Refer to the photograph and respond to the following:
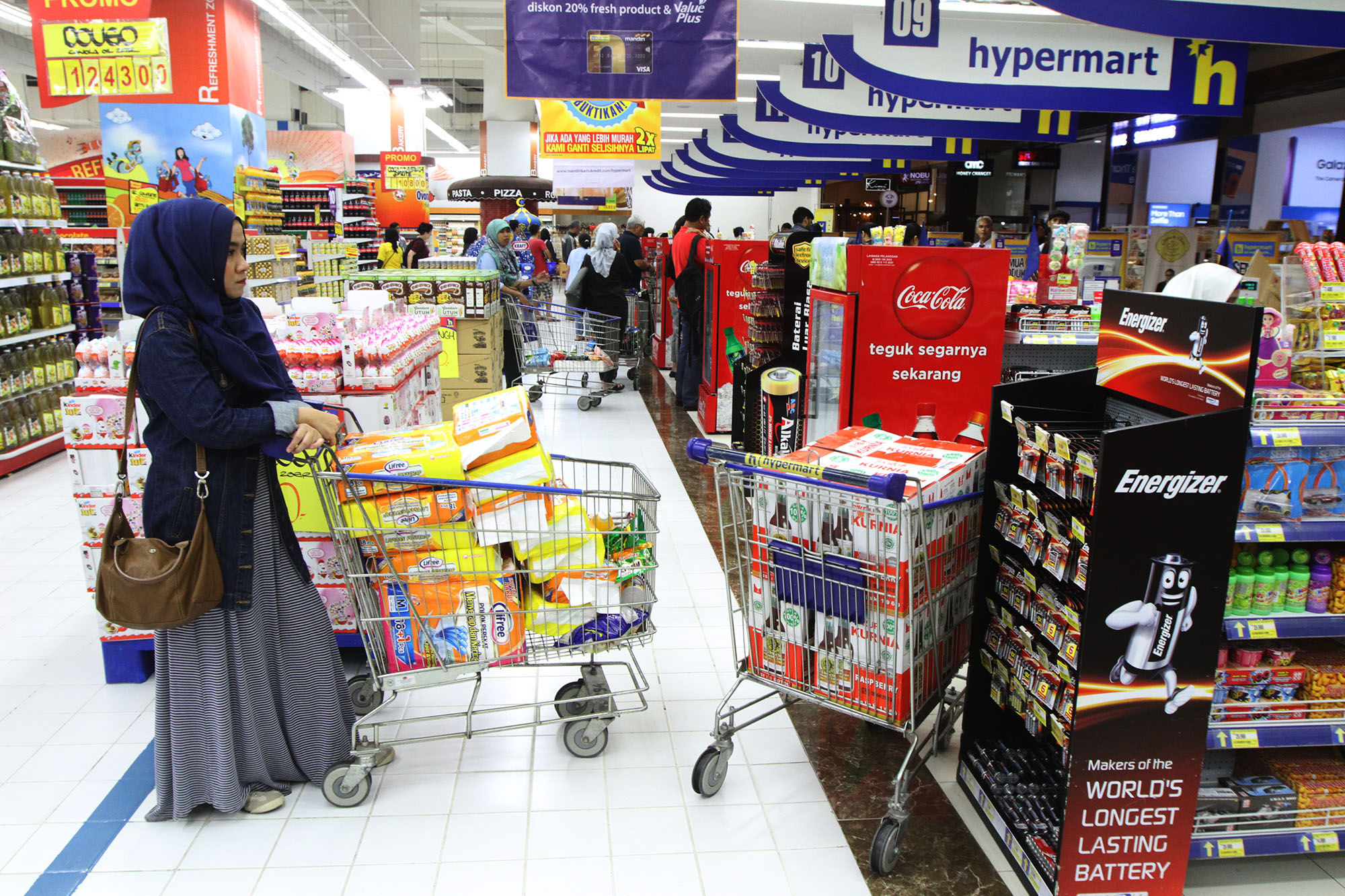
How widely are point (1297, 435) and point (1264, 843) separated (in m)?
1.16

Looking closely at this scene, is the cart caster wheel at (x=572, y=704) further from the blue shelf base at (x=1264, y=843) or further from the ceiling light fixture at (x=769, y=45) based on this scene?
the ceiling light fixture at (x=769, y=45)

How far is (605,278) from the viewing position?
1020cm

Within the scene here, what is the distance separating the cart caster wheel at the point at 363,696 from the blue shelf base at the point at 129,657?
8.6 inches

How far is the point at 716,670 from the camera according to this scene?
3.91 m

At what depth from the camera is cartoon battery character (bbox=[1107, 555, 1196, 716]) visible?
2283 mm

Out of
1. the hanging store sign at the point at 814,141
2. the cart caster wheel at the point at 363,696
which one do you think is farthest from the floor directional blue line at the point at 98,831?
the hanging store sign at the point at 814,141

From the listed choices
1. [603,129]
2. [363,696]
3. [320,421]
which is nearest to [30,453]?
[363,696]

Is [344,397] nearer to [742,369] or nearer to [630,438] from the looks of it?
[742,369]

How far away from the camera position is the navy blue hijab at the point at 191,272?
2.59 meters

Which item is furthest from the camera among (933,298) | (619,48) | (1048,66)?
(1048,66)

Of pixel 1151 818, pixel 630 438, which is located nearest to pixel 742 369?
pixel 630 438

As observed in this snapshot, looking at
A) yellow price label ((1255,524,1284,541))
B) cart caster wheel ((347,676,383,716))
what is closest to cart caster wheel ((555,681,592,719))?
cart caster wheel ((347,676,383,716))

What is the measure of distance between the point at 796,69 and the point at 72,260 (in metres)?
7.98

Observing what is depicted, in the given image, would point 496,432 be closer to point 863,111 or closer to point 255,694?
point 255,694
